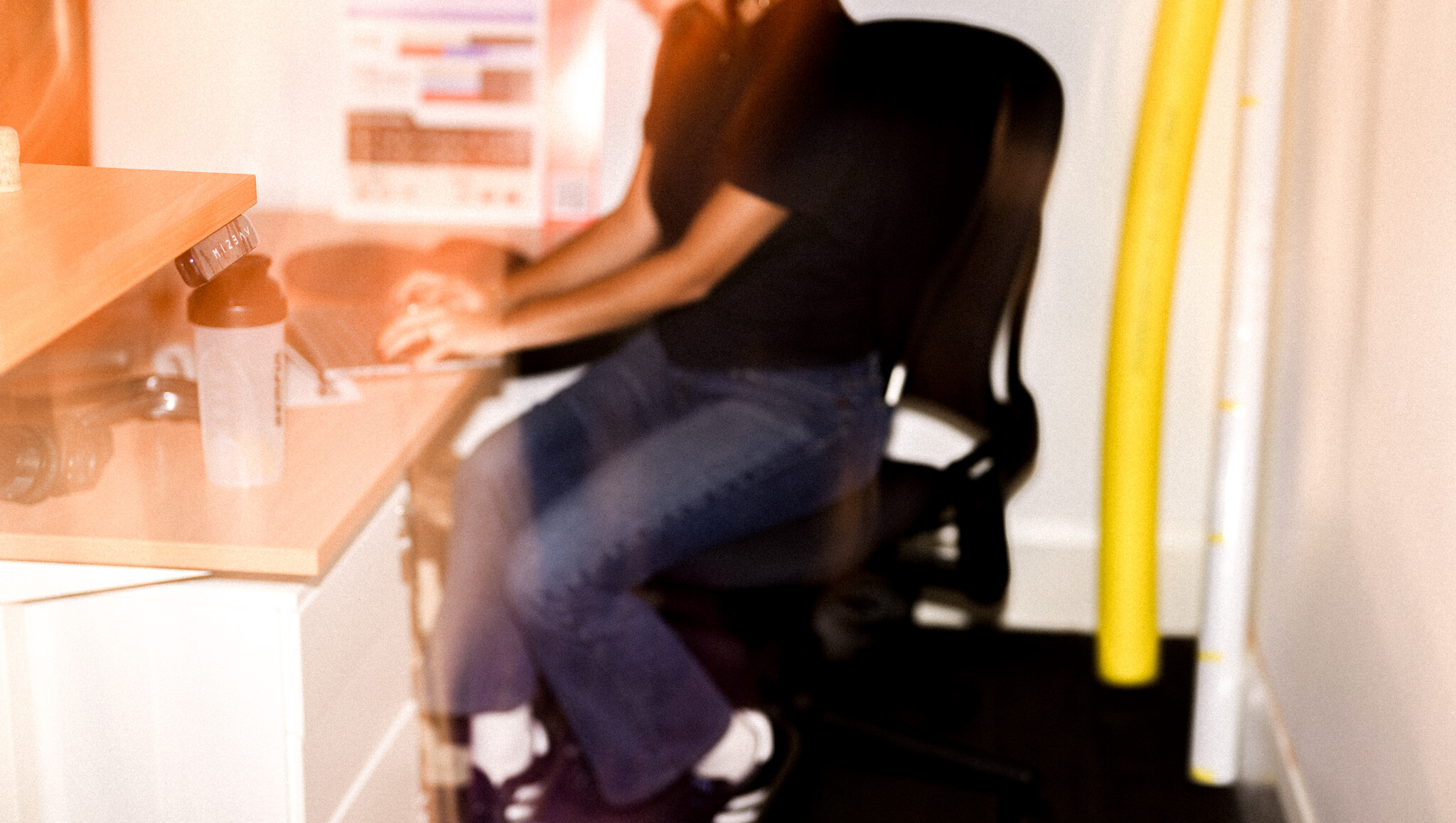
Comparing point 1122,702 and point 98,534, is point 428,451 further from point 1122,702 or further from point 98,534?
point 1122,702

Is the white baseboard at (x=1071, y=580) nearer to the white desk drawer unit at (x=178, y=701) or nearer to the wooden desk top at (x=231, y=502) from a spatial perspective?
the wooden desk top at (x=231, y=502)

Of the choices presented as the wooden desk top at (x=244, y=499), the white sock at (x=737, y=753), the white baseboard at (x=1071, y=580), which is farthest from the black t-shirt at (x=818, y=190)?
the white baseboard at (x=1071, y=580)

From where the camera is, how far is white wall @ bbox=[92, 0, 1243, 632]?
6.06 feet

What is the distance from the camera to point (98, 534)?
1003 millimetres

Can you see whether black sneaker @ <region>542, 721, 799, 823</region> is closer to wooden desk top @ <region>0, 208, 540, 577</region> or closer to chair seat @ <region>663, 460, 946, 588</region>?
chair seat @ <region>663, 460, 946, 588</region>

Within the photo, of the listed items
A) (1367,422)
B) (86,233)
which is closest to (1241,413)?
(1367,422)

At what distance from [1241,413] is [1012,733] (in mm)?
563

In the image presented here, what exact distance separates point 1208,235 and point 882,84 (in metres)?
0.78

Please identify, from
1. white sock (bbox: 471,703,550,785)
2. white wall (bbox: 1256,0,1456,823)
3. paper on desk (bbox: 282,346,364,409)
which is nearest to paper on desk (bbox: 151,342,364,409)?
paper on desk (bbox: 282,346,364,409)

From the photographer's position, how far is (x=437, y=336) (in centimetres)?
140

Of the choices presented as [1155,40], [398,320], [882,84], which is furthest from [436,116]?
[1155,40]

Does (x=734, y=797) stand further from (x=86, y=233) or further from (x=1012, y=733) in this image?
(x=86, y=233)

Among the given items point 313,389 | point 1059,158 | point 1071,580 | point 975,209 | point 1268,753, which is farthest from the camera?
point 1071,580

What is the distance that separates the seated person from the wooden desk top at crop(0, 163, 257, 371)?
0.43m
